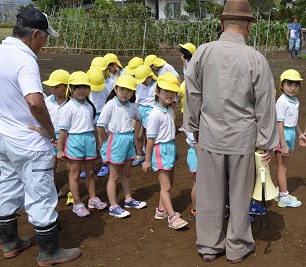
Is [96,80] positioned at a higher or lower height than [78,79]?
lower

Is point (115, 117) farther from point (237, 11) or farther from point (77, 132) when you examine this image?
point (237, 11)

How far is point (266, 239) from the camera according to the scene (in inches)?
177

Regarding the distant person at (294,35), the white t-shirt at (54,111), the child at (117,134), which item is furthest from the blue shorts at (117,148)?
the distant person at (294,35)

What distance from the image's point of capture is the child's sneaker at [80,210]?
5.21m

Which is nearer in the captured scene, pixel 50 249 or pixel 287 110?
pixel 50 249

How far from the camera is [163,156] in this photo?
15.7 ft

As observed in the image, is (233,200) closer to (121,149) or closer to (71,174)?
(121,149)

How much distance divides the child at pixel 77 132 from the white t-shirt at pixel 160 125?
82 cm

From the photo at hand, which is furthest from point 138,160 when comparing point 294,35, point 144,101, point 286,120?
point 294,35

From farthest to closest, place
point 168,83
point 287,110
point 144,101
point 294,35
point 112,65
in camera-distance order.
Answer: point 294,35 < point 112,65 < point 144,101 < point 287,110 < point 168,83

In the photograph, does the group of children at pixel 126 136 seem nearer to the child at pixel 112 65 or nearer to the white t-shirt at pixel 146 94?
the white t-shirt at pixel 146 94

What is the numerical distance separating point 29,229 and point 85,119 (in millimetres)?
1352

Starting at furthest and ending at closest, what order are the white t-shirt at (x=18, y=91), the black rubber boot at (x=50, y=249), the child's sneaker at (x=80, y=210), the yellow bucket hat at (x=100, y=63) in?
the yellow bucket hat at (x=100, y=63) < the child's sneaker at (x=80, y=210) < the black rubber boot at (x=50, y=249) < the white t-shirt at (x=18, y=91)

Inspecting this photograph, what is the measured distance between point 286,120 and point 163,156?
1.47 metres
